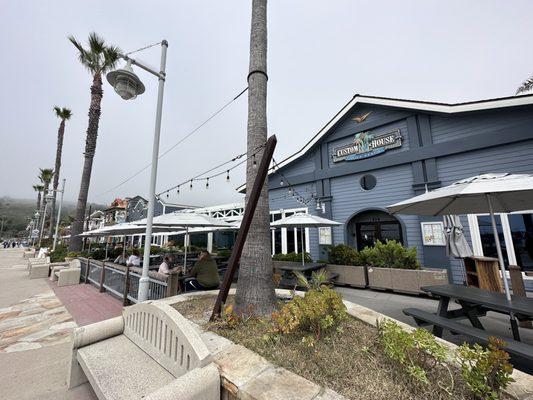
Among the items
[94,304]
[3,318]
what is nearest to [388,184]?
[94,304]

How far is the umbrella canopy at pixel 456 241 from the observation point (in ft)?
20.0

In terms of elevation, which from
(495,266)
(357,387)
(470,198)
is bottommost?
(357,387)

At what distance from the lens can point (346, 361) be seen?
2.61m

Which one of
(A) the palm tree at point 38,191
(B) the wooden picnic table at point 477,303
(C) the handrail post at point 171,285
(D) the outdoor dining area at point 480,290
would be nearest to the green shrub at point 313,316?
(D) the outdoor dining area at point 480,290

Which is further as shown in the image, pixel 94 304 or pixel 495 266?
pixel 94 304

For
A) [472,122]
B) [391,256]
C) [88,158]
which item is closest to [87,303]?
[391,256]

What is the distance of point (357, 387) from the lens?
7.16ft

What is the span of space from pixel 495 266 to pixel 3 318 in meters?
12.4

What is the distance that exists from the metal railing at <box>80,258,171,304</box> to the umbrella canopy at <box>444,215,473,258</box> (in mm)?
7261

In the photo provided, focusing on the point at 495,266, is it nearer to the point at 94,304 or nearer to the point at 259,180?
the point at 259,180

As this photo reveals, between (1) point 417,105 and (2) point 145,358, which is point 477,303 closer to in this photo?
(2) point 145,358

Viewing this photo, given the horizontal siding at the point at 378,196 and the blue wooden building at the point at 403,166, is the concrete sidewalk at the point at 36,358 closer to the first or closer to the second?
the blue wooden building at the point at 403,166

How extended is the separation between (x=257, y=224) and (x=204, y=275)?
2906 millimetres

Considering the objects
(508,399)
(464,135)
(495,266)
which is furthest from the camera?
(464,135)
